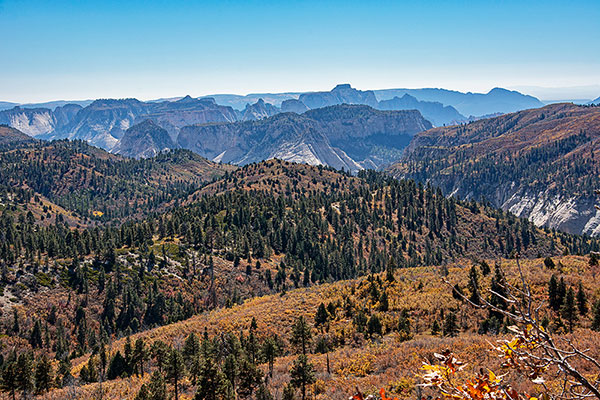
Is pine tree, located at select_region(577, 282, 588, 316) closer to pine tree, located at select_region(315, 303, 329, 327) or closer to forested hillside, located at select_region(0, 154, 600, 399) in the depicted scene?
forested hillside, located at select_region(0, 154, 600, 399)

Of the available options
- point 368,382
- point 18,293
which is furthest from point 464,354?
point 18,293

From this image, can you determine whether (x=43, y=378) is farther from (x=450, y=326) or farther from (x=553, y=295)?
A: (x=553, y=295)

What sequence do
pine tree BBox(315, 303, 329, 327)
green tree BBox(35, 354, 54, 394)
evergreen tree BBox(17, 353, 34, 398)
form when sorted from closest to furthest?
evergreen tree BBox(17, 353, 34, 398) → green tree BBox(35, 354, 54, 394) → pine tree BBox(315, 303, 329, 327)

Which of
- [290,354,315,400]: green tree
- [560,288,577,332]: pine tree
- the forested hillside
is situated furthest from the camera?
the forested hillside

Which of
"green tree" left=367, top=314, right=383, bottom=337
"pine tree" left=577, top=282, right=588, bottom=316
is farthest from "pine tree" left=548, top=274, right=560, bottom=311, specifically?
"green tree" left=367, top=314, right=383, bottom=337

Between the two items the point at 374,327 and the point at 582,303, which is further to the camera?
the point at 374,327

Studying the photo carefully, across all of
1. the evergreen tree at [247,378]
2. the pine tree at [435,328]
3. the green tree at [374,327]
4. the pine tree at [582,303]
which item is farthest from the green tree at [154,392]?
the pine tree at [582,303]

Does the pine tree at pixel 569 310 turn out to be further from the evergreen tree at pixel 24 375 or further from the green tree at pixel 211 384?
the evergreen tree at pixel 24 375

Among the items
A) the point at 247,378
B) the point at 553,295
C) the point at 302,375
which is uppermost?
the point at 553,295

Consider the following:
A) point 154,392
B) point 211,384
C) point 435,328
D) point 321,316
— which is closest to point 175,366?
point 154,392

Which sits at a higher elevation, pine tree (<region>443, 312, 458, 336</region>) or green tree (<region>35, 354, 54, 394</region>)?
pine tree (<region>443, 312, 458, 336</region>)

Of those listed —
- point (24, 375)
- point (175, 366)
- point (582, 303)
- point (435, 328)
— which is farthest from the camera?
point (24, 375)

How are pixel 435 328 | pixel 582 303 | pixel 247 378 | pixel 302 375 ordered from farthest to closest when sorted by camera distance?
pixel 435 328
pixel 582 303
pixel 247 378
pixel 302 375

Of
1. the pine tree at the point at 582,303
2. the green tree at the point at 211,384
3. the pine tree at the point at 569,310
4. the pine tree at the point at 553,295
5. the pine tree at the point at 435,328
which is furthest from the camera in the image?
the pine tree at the point at 435,328
